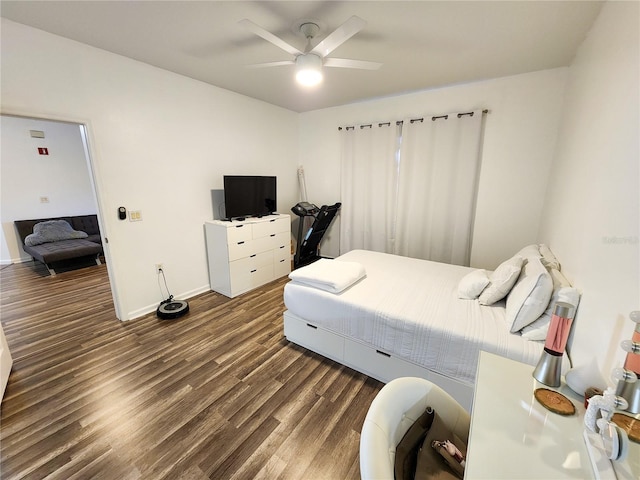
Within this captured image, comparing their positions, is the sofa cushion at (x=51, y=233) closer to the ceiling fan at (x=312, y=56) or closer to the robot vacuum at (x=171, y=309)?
the robot vacuum at (x=171, y=309)

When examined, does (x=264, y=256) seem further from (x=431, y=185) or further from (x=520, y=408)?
(x=520, y=408)

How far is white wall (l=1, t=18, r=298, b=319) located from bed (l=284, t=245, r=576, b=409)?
1.74 meters

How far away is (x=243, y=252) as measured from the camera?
340 cm

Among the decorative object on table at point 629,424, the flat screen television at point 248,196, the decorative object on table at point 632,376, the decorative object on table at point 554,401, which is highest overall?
the flat screen television at point 248,196

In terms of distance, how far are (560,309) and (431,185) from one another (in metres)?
2.71

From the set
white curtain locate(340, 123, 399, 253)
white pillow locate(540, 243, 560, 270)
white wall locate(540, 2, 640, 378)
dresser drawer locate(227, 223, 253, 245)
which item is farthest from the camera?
white curtain locate(340, 123, 399, 253)

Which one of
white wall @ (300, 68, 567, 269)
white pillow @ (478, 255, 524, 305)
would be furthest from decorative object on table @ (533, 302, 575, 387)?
white wall @ (300, 68, 567, 269)

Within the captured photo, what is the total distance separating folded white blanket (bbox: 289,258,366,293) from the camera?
218 centimetres

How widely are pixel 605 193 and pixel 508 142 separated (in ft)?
6.63

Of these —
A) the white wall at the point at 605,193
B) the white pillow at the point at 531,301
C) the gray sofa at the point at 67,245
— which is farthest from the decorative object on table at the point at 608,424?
the gray sofa at the point at 67,245

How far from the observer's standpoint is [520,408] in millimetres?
953

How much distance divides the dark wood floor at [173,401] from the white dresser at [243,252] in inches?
23.4

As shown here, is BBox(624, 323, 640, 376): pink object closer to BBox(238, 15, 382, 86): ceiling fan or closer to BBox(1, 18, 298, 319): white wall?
BBox(238, 15, 382, 86): ceiling fan

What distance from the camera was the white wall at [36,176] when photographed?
4.32m
